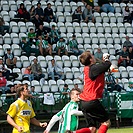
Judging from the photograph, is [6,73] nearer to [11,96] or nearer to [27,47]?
[11,96]

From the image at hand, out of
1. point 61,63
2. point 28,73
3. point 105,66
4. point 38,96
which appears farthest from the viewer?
point 61,63

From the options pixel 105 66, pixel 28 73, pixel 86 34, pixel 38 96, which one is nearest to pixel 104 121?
pixel 105 66

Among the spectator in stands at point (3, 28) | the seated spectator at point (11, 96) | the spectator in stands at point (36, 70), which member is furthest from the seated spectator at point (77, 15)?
the seated spectator at point (11, 96)

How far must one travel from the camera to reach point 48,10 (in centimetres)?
2658

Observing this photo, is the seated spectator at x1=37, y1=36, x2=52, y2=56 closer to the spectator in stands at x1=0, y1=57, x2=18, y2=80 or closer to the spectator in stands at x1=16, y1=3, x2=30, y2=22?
the spectator in stands at x1=16, y1=3, x2=30, y2=22

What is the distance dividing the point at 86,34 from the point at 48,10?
82.3 inches

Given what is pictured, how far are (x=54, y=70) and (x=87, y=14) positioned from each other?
5456mm

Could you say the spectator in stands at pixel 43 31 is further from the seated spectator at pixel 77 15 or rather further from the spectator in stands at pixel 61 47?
the seated spectator at pixel 77 15

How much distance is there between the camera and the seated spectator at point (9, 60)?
22.8 metres

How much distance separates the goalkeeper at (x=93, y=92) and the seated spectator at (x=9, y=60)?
1250 centimetres

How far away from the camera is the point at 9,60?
22.9m

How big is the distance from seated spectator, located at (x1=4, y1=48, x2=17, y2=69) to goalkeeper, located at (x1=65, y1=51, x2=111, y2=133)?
1250 centimetres

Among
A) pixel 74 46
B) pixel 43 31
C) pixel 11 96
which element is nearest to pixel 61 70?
pixel 74 46

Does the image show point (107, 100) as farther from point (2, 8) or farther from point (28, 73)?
point (2, 8)
